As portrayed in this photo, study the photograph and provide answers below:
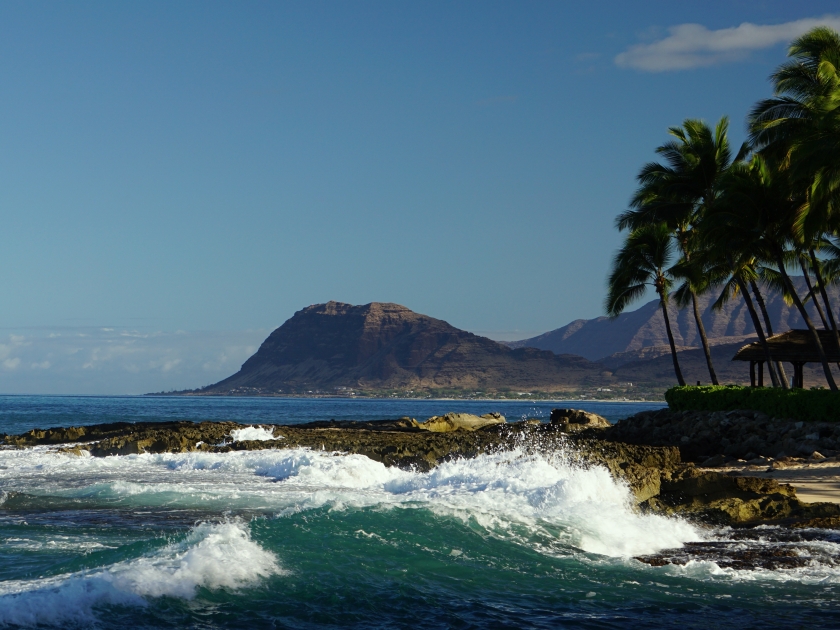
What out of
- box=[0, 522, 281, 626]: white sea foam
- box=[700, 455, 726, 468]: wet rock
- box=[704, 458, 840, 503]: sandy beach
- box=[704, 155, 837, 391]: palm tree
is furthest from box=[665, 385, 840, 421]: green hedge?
box=[0, 522, 281, 626]: white sea foam

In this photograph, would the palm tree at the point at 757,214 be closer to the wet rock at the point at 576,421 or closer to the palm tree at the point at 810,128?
the palm tree at the point at 810,128

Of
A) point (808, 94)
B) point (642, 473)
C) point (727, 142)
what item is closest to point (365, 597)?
point (642, 473)

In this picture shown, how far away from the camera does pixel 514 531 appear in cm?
1219

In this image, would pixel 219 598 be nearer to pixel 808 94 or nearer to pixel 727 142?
pixel 808 94

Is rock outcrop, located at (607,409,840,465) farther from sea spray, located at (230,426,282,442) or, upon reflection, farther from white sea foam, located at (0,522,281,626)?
white sea foam, located at (0,522,281,626)

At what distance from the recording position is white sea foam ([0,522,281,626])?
8.06 meters

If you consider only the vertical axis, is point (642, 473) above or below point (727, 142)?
below

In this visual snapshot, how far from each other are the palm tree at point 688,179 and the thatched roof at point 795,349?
2050 mm

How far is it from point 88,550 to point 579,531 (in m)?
6.79

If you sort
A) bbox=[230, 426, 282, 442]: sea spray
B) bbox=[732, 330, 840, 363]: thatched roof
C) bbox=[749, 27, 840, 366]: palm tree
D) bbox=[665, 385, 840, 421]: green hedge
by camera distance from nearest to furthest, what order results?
bbox=[749, 27, 840, 366]: palm tree → bbox=[665, 385, 840, 421]: green hedge → bbox=[732, 330, 840, 363]: thatched roof → bbox=[230, 426, 282, 442]: sea spray

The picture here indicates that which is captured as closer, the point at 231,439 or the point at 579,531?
the point at 579,531

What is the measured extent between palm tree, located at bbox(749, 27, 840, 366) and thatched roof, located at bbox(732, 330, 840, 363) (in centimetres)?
90

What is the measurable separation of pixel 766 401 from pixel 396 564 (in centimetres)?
2105

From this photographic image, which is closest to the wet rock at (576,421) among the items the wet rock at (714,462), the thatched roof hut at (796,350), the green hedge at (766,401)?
the green hedge at (766,401)
